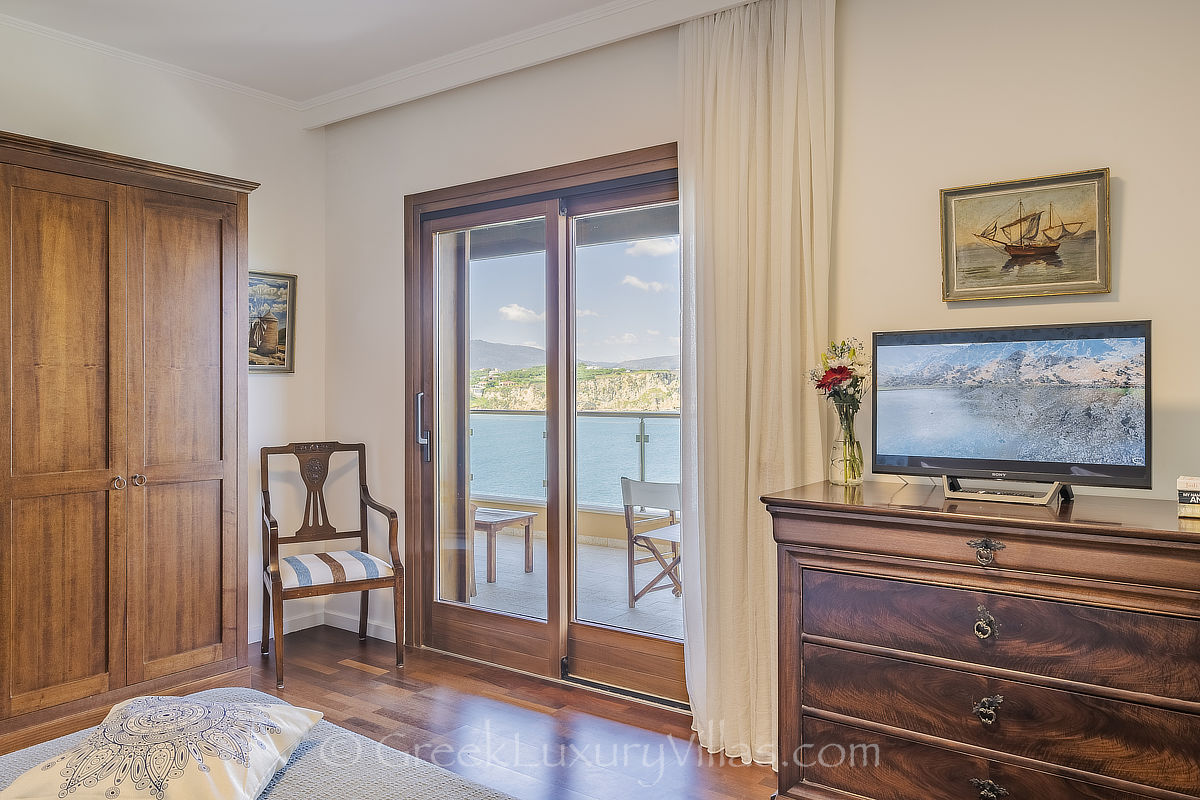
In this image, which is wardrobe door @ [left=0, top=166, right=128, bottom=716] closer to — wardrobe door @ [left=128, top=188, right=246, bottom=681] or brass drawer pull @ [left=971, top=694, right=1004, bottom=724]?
wardrobe door @ [left=128, top=188, right=246, bottom=681]

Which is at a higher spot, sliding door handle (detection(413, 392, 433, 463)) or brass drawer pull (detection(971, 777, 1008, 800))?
sliding door handle (detection(413, 392, 433, 463))

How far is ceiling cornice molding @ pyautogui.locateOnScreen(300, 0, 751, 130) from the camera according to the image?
123 inches

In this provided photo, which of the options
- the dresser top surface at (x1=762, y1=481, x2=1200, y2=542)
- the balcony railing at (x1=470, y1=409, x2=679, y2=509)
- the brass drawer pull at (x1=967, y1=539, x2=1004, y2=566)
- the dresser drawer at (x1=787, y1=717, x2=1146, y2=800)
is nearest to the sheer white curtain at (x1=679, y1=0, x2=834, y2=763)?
the balcony railing at (x1=470, y1=409, x2=679, y2=509)

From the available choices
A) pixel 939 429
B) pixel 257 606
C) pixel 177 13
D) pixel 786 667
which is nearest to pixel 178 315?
pixel 177 13

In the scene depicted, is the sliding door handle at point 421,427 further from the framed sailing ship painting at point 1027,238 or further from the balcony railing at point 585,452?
the framed sailing ship painting at point 1027,238

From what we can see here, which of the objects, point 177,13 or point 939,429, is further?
point 177,13

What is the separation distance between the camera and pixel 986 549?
1.98 m

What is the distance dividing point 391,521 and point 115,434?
1.28 m

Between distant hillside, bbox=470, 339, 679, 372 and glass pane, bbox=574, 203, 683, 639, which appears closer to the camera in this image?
glass pane, bbox=574, 203, 683, 639

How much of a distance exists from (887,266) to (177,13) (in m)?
3.06

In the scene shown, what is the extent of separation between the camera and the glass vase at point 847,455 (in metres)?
2.59

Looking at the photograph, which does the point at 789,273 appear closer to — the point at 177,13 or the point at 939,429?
the point at 939,429

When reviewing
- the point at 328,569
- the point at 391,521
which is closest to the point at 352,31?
the point at 391,521

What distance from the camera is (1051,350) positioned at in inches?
90.6
